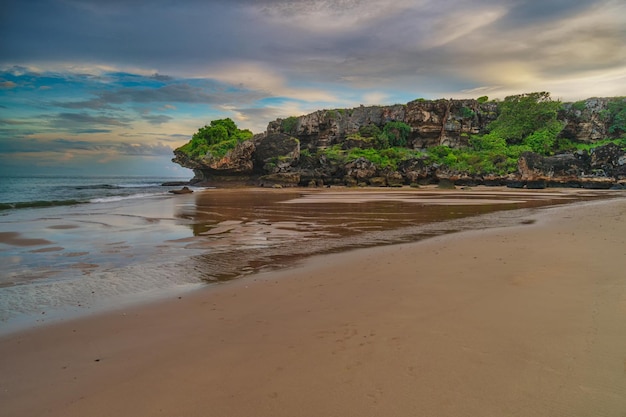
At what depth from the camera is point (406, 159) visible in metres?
50.3

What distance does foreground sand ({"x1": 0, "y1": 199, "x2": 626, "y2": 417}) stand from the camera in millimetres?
2586

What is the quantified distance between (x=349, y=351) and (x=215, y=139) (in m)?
63.3

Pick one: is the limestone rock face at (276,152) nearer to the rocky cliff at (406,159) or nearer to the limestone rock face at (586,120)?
the rocky cliff at (406,159)

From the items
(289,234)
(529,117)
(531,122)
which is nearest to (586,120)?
(531,122)

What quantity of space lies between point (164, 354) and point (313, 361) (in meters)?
1.50

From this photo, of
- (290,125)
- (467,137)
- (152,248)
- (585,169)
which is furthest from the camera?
(290,125)

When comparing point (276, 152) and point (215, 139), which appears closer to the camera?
point (276, 152)

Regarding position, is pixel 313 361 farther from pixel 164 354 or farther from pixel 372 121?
pixel 372 121

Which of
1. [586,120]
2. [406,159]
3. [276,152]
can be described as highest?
[586,120]

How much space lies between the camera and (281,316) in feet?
14.5

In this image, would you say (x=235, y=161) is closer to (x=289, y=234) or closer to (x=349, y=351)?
(x=289, y=234)

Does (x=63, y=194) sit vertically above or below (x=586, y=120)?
below

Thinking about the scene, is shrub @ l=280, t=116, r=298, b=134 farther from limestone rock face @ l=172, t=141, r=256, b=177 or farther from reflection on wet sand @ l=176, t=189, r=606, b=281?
reflection on wet sand @ l=176, t=189, r=606, b=281

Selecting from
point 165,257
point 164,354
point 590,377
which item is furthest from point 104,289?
point 590,377
